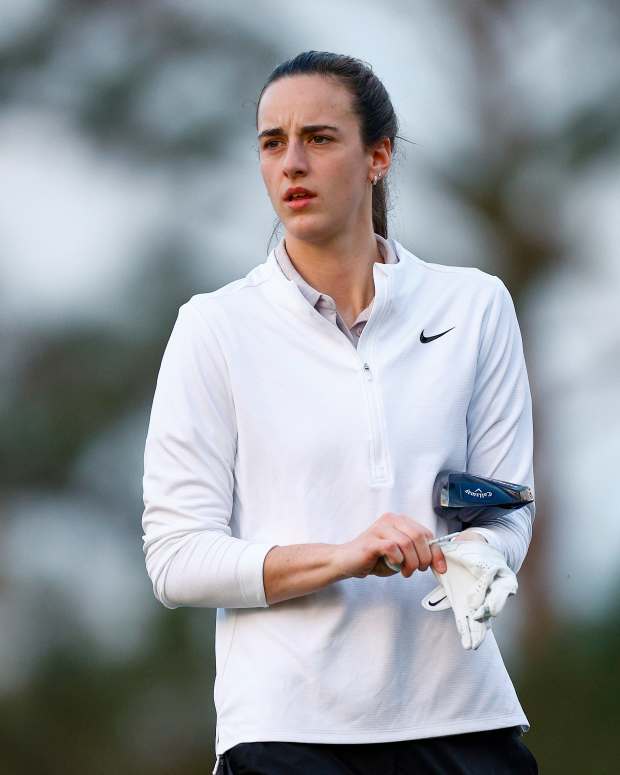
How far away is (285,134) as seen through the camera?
8.00 feet

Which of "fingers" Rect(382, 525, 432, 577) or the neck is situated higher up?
the neck

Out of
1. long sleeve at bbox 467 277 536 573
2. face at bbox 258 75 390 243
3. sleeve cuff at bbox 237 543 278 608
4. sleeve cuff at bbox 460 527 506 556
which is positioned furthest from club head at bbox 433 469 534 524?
face at bbox 258 75 390 243

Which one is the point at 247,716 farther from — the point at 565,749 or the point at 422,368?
the point at 565,749

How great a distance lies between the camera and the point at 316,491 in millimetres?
2260

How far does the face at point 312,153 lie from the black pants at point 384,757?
0.77 metres

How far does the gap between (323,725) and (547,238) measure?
4256mm

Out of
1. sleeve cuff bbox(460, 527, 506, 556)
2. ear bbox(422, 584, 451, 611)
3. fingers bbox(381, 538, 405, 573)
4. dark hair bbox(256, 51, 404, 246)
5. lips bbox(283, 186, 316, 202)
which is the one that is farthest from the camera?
dark hair bbox(256, 51, 404, 246)

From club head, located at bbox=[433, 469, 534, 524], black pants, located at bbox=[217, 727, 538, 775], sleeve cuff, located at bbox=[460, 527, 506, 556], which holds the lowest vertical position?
black pants, located at bbox=[217, 727, 538, 775]

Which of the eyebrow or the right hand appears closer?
the right hand

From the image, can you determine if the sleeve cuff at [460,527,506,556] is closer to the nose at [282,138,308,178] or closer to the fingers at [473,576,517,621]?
the fingers at [473,576,517,621]

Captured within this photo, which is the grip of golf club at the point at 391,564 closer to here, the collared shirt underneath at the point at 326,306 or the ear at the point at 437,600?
the ear at the point at 437,600

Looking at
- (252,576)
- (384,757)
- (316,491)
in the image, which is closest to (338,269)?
(316,491)

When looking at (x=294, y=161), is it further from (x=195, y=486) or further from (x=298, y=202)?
(x=195, y=486)

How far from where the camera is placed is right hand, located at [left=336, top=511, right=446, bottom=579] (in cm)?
209
